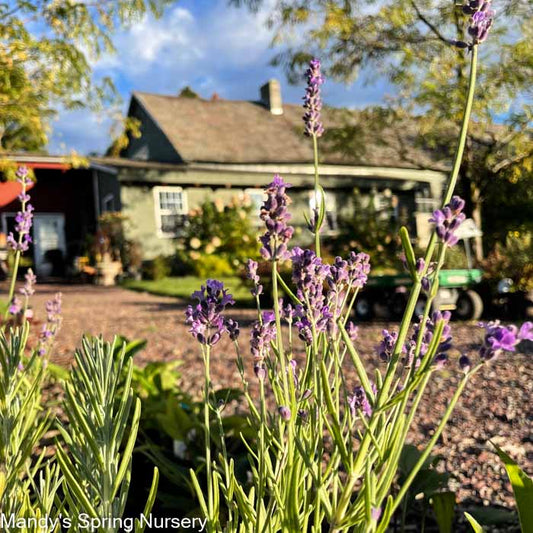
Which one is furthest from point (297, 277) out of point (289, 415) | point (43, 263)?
point (43, 263)

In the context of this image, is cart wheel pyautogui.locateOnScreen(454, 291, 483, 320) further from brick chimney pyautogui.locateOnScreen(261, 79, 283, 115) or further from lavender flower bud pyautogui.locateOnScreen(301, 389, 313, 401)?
brick chimney pyautogui.locateOnScreen(261, 79, 283, 115)

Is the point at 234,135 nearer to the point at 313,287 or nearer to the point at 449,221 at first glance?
the point at 313,287

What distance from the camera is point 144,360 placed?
498cm

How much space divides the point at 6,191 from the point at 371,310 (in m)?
16.4

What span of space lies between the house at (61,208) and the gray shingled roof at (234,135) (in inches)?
128

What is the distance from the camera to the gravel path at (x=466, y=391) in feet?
7.96

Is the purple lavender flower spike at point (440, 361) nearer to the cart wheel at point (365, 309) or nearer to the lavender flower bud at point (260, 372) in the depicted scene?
the lavender flower bud at point (260, 372)

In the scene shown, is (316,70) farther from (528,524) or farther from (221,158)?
(221,158)

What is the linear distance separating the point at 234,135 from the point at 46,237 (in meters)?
8.19

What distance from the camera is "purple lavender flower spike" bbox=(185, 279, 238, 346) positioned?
1.12 m

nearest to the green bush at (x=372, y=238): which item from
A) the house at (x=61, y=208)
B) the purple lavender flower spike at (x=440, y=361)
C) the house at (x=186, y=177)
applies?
the house at (x=186, y=177)

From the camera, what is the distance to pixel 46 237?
2064 cm

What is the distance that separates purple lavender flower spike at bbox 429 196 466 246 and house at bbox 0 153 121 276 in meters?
19.2

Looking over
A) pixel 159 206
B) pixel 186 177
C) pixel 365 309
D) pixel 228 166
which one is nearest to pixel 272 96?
pixel 228 166
